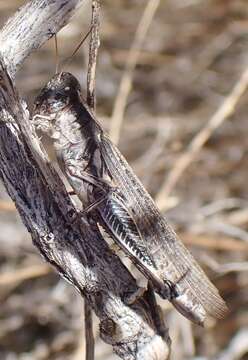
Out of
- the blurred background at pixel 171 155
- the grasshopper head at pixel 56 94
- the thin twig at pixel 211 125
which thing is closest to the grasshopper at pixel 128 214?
the grasshopper head at pixel 56 94

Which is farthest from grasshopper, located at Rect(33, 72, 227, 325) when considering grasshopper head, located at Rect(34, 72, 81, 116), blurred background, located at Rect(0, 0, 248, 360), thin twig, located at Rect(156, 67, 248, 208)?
thin twig, located at Rect(156, 67, 248, 208)

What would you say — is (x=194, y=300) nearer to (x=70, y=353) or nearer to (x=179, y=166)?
(x=179, y=166)

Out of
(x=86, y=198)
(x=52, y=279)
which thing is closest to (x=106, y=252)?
(x=86, y=198)

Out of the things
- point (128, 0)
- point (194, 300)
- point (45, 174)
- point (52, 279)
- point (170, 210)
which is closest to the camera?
point (45, 174)

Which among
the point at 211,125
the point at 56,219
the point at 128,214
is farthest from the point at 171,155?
the point at 56,219

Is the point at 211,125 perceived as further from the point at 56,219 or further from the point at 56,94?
the point at 56,219

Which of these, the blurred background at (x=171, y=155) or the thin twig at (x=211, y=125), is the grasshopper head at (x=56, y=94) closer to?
the blurred background at (x=171, y=155)
